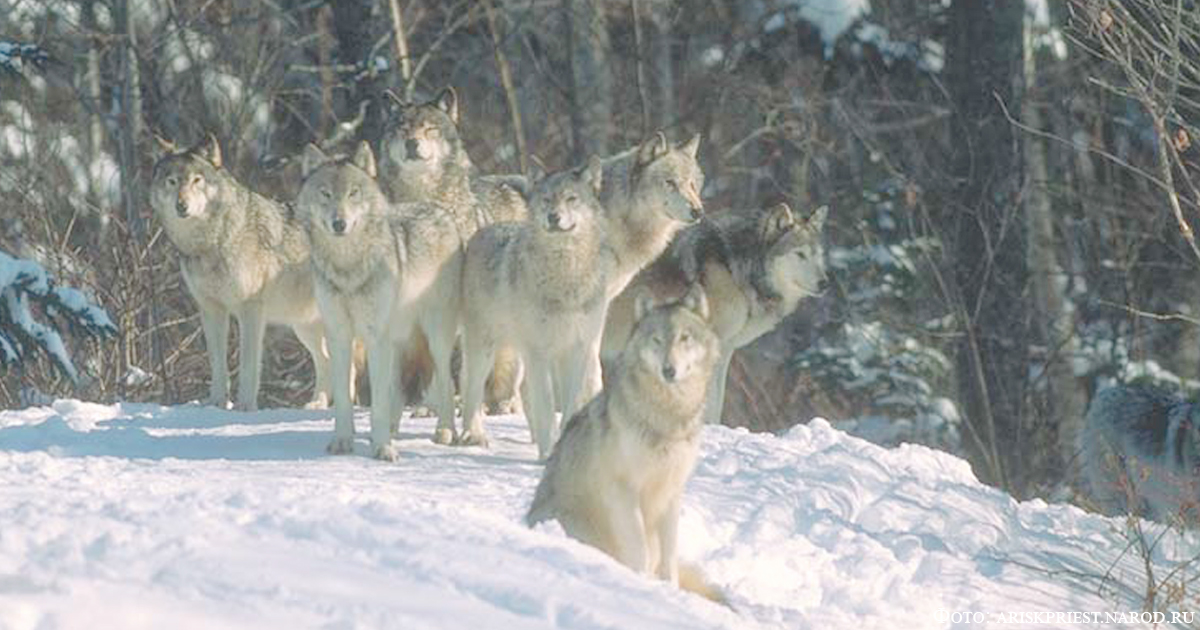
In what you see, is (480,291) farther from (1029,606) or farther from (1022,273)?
(1022,273)

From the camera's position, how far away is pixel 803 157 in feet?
79.1

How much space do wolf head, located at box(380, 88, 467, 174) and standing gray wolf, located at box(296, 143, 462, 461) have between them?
58.4 inches

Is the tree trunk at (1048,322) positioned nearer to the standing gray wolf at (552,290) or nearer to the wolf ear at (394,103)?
the wolf ear at (394,103)

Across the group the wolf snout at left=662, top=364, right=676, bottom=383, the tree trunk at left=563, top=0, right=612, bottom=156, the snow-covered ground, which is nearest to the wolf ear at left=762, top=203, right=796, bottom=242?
the snow-covered ground

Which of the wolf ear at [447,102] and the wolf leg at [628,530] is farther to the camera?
the wolf ear at [447,102]

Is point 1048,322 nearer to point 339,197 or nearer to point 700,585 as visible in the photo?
point 339,197

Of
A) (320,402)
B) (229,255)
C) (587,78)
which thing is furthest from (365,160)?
(587,78)

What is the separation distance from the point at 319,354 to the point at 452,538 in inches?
231

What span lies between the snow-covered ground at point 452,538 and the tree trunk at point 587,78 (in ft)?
28.5

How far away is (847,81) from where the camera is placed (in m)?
23.3

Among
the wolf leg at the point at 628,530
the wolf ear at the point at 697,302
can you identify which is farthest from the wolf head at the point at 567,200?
the wolf leg at the point at 628,530

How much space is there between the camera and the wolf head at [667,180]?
12.3 meters

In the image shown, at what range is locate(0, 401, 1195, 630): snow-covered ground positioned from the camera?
684 cm

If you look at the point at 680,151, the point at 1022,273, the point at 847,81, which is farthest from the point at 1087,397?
the point at 680,151
